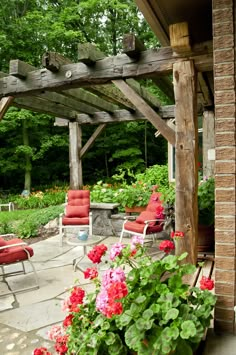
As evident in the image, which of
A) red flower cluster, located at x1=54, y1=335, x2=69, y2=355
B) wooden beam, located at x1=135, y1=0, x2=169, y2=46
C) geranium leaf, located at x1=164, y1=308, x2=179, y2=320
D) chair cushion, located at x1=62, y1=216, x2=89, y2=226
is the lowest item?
red flower cluster, located at x1=54, y1=335, x2=69, y2=355

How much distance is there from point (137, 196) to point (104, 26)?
9550 millimetres

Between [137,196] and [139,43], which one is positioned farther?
[137,196]

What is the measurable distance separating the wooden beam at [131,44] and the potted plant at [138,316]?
87.5 inches

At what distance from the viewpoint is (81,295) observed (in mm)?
1602

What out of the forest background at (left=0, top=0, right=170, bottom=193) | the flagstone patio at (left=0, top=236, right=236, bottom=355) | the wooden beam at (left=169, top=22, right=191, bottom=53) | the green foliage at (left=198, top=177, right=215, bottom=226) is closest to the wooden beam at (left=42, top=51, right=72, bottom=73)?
the wooden beam at (left=169, top=22, right=191, bottom=53)

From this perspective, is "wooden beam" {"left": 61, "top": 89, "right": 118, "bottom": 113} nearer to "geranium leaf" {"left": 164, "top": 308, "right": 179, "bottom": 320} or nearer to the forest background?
"geranium leaf" {"left": 164, "top": 308, "right": 179, "bottom": 320}

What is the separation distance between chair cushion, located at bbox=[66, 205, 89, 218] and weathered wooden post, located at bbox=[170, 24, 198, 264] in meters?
2.49

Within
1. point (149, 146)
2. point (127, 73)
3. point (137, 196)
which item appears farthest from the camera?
point (149, 146)

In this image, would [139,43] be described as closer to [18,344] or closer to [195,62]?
[195,62]

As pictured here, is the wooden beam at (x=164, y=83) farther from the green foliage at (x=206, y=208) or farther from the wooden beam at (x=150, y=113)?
the green foliage at (x=206, y=208)

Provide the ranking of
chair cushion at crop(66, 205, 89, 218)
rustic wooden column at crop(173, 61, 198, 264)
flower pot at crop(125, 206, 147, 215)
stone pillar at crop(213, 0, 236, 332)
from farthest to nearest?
flower pot at crop(125, 206, 147, 215), chair cushion at crop(66, 205, 89, 218), rustic wooden column at crop(173, 61, 198, 264), stone pillar at crop(213, 0, 236, 332)

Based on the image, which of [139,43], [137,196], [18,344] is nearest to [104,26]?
[137,196]

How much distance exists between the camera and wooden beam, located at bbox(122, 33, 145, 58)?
307cm

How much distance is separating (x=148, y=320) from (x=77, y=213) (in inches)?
153
